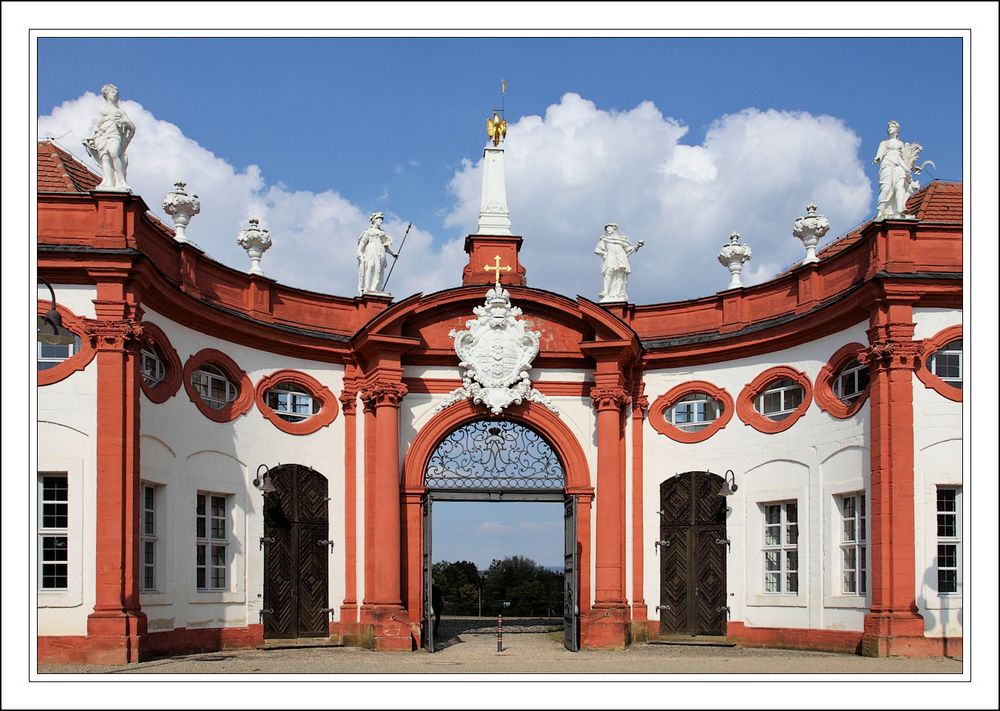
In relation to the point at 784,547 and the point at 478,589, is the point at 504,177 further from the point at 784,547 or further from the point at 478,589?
the point at 478,589

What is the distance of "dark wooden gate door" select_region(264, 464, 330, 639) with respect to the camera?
24516mm

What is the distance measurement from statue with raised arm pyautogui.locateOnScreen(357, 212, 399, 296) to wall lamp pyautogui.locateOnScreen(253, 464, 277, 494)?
158 inches

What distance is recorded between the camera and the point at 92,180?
23.6 metres

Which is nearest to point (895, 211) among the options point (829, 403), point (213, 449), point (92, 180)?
point (829, 403)

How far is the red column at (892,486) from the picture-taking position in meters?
20.4

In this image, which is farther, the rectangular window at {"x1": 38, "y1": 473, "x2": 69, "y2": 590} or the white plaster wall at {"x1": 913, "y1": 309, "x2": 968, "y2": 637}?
the white plaster wall at {"x1": 913, "y1": 309, "x2": 968, "y2": 637}

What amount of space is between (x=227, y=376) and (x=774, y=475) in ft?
33.3

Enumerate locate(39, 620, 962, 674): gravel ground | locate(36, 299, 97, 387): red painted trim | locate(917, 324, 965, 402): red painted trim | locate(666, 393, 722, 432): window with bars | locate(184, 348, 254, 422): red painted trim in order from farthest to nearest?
locate(666, 393, 722, 432): window with bars → locate(184, 348, 254, 422): red painted trim → locate(917, 324, 965, 402): red painted trim → locate(36, 299, 97, 387): red painted trim → locate(39, 620, 962, 674): gravel ground

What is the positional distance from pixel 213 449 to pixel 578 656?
730 cm

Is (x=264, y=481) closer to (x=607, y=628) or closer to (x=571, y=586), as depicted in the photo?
(x=571, y=586)

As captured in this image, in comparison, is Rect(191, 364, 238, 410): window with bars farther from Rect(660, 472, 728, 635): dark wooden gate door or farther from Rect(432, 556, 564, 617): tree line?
Rect(432, 556, 564, 617): tree line

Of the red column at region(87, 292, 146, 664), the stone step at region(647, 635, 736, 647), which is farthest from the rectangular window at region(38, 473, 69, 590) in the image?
the stone step at region(647, 635, 736, 647)

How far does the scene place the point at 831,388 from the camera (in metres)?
23.2

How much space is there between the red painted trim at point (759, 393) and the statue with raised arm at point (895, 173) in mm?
3617
